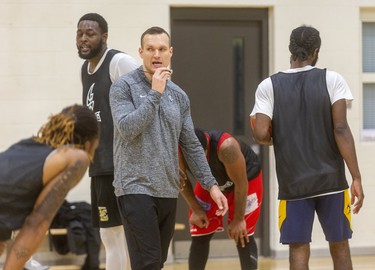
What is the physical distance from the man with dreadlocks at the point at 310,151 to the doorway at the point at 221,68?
334 cm

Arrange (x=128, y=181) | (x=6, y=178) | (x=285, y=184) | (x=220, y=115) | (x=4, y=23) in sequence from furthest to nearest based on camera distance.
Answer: (x=220, y=115) < (x=4, y=23) < (x=285, y=184) < (x=128, y=181) < (x=6, y=178)

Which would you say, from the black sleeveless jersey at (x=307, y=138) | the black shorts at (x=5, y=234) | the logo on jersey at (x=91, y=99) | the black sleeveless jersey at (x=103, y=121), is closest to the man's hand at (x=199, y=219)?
the black sleeveless jersey at (x=103, y=121)

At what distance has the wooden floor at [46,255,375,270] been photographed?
7.80 m

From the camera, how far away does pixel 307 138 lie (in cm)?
491

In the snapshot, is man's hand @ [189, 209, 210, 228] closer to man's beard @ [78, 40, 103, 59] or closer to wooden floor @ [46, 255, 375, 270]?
man's beard @ [78, 40, 103, 59]

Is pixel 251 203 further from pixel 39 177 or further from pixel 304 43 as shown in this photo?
pixel 39 177

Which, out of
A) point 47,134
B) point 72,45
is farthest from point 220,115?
point 47,134

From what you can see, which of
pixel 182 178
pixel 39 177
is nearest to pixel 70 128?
pixel 39 177

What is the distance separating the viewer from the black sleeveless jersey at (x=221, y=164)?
545 centimetres

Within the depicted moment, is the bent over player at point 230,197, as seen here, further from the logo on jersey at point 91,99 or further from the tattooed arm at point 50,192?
the tattooed arm at point 50,192

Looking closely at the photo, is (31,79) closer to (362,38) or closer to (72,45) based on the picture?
A: (72,45)

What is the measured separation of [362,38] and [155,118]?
14.9ft

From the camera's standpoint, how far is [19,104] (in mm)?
7902

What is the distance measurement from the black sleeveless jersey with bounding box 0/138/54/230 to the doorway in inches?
169
